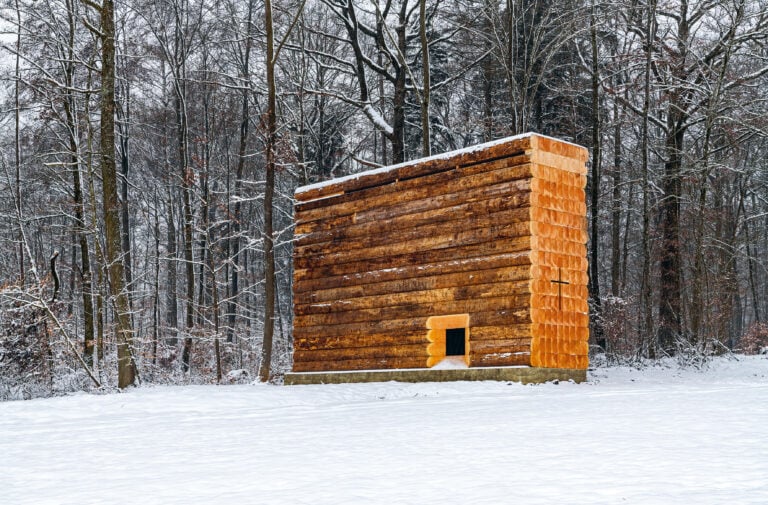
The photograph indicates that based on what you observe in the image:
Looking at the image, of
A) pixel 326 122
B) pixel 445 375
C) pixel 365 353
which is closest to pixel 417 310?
pixel 445 375

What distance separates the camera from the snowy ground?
180 inches

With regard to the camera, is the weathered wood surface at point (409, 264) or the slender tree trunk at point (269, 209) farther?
the slender tree trunk at point (269, 209)

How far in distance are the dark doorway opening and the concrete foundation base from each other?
77cm

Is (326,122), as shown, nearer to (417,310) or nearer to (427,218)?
(427,218)

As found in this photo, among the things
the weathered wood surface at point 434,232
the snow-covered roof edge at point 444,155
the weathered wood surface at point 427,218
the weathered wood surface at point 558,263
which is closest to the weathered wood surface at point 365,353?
the weathered wood surface at point 434,232

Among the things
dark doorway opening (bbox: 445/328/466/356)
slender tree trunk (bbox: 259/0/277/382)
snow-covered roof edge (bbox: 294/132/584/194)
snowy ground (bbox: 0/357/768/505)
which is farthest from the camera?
slender tree trunk (bbox: 259/0/277/382)

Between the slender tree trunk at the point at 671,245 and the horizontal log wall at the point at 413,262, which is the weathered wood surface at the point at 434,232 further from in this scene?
the slender tree trunk at the point at 671,245

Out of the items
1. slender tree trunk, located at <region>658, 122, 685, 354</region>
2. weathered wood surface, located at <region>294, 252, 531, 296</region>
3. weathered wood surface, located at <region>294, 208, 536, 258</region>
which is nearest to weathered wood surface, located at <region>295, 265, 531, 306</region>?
weathered wood surface, located at <region>294, 252, 531, 296</region>

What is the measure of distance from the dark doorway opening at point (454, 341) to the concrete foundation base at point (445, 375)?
0.77m

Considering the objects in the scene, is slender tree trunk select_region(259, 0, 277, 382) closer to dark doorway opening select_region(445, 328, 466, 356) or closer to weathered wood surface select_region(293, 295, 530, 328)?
weathered wood surface select_region(293, 295, 530, 328)

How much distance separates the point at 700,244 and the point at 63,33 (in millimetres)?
16470

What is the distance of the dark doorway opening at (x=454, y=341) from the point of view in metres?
14.6

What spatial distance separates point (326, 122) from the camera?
91.3 ft

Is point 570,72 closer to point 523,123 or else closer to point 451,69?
point 451,69
